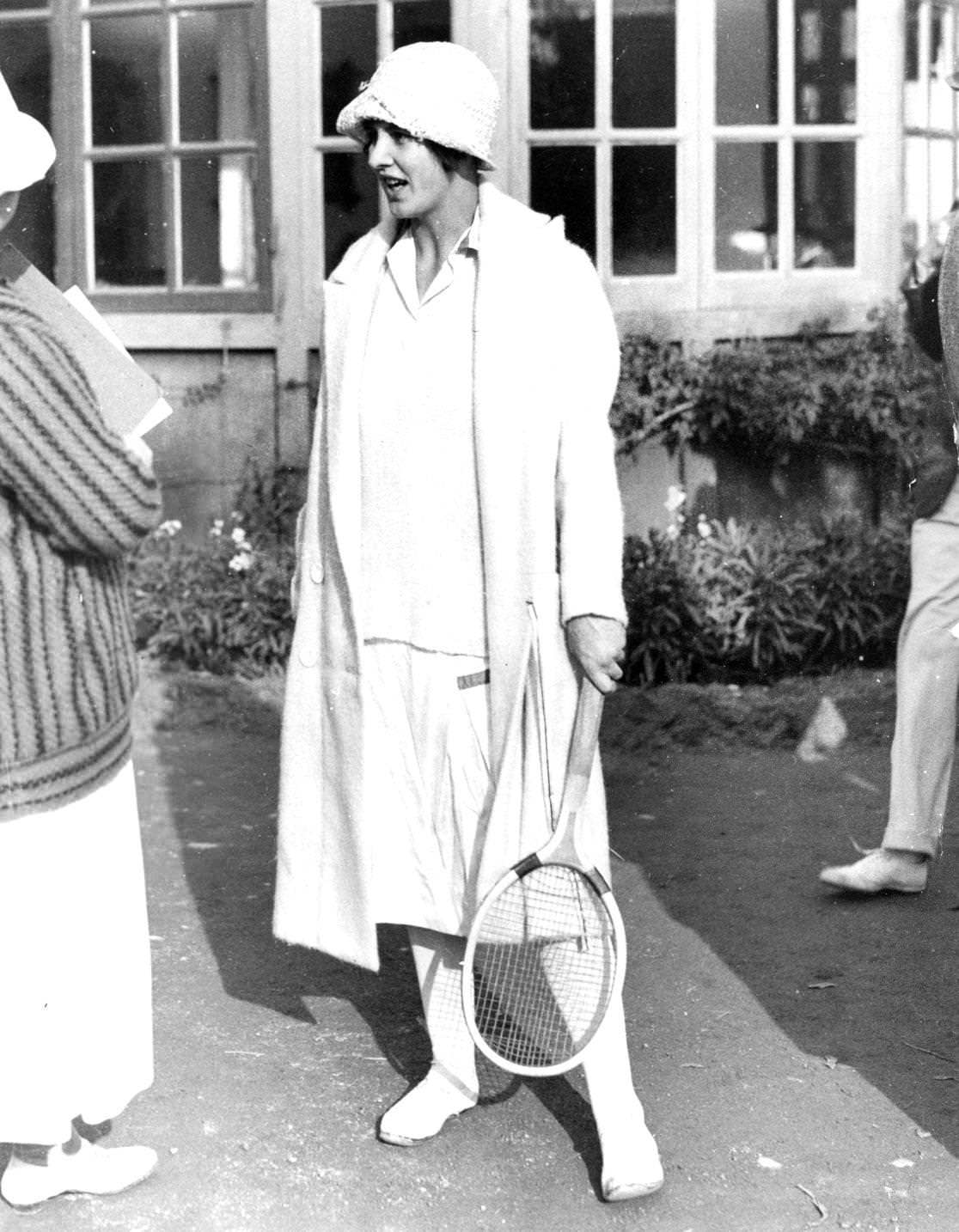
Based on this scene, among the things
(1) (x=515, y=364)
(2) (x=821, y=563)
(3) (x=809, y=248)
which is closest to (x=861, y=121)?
(3) (x=809, y=248)

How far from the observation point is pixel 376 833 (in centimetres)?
420

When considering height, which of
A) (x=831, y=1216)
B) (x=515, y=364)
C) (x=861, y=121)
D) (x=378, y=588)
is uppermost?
(x=861, y=121)

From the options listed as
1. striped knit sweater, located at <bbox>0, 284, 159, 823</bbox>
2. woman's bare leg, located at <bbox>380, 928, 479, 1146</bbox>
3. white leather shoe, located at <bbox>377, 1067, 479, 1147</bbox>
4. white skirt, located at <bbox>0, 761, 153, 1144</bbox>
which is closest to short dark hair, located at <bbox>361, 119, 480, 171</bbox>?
striped knit sweater, located at <bbox>0, 284, 159, 823</bbox>

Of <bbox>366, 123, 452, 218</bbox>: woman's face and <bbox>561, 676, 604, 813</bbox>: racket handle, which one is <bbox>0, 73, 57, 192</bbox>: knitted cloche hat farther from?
<bbox>561, 676, 604, 813</bbox>: racket handle

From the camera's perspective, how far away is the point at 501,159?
323 inches

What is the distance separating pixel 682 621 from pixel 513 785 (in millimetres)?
3708

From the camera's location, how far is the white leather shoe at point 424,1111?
4.14m

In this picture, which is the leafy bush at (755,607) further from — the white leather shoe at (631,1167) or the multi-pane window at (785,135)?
the white leather shoe at (631,1167)

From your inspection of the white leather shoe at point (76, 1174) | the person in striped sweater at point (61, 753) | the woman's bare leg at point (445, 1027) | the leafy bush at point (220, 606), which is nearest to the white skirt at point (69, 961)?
the person in striped sweater at point (61, 753)

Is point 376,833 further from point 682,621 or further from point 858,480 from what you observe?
point 858,480

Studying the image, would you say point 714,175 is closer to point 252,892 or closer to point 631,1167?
point 252,892

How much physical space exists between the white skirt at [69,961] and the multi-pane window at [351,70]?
5133 mm

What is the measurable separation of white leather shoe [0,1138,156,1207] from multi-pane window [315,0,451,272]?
520cm

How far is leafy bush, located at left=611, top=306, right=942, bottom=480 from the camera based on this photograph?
8.18m
